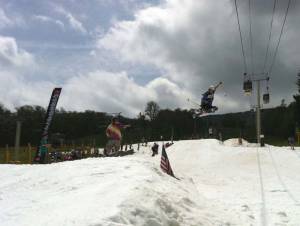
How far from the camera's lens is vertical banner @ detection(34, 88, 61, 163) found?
22367mm

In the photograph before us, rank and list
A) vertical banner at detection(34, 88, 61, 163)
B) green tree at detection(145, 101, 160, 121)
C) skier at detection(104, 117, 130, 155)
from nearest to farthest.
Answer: skier at detection(104, 117, 130, 155) < vertical banner at detection(34, 88, 61, 163) < green tree at detection(145, 101, 160, 121)

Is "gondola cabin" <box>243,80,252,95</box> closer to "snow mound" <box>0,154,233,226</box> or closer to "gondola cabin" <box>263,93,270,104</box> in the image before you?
"gondola cabin" <box>263,93,270,104</box>

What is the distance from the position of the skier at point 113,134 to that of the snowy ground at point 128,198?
12.4 feet

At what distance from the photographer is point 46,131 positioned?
2377 centimetres

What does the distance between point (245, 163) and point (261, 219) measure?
51.8 ft

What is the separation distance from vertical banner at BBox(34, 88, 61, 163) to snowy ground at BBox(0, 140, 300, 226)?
18.8 feet

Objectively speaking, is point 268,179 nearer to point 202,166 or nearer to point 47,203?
point 202,166

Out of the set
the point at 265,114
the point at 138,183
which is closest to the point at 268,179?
the point at 138,183

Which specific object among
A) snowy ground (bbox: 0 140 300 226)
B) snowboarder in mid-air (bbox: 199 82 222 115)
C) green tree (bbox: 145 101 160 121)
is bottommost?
snowy ground (bbox: 0 140 300 226)

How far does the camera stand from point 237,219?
35.3 feet

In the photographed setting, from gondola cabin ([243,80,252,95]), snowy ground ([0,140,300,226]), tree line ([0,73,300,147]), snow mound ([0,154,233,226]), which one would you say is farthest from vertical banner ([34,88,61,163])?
tree line ([0,73,300,147])

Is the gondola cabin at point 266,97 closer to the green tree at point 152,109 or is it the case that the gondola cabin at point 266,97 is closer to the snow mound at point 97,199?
the snow mound at point 97,199

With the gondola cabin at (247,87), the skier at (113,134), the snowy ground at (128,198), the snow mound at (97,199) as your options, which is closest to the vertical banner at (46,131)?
the skier at (113,134)

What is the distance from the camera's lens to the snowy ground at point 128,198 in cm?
775
